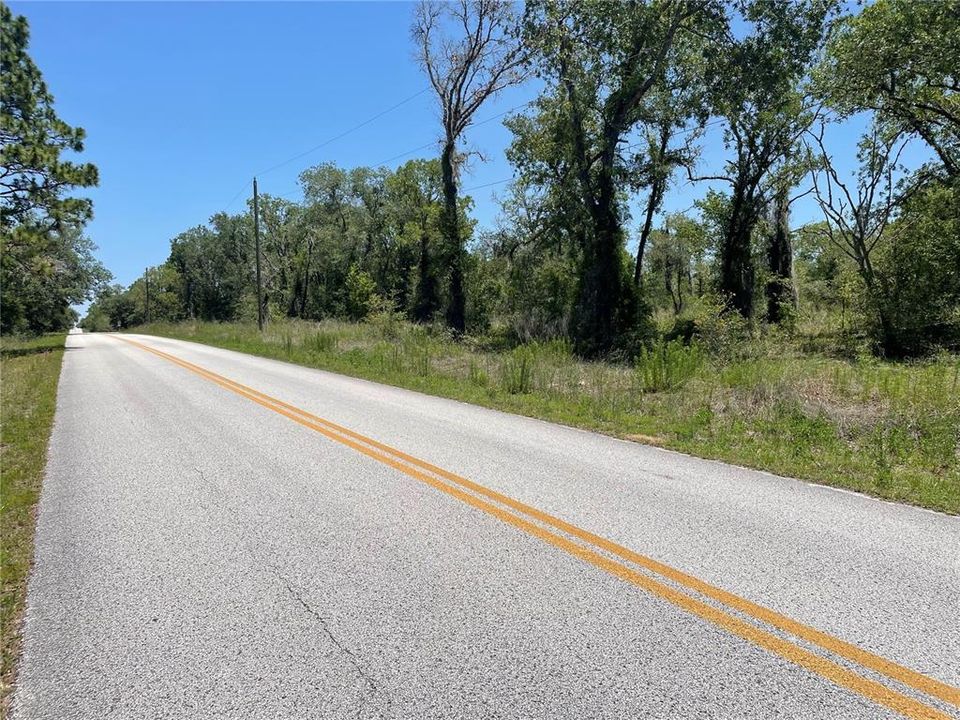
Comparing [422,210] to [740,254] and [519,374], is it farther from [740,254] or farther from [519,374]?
[519,374]

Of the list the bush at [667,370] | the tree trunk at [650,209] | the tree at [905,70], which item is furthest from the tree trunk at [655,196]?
the bush at [667,370]

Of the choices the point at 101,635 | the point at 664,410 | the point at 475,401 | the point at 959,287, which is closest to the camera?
the point at 101,635

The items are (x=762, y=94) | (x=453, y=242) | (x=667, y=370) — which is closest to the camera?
(x=667, y=370)

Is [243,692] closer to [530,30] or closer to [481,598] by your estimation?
[481,598]

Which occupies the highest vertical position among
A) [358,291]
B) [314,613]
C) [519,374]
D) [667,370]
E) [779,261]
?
[358,291]

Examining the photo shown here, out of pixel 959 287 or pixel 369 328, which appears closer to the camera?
pixel 959 287

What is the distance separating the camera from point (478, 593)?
3.49m

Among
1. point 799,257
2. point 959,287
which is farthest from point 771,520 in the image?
point 799,257

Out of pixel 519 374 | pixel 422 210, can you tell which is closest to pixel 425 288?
pixel 422 210

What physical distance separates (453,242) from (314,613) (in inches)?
1043

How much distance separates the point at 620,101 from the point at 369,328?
557 inches

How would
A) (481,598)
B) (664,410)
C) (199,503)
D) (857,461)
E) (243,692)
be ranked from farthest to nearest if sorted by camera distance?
(664,410) < (857,461) < (199,503) < (481,598) < (243,692)

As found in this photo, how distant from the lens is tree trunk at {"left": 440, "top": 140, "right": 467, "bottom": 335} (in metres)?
28.7

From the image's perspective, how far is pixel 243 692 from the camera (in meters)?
2.64
